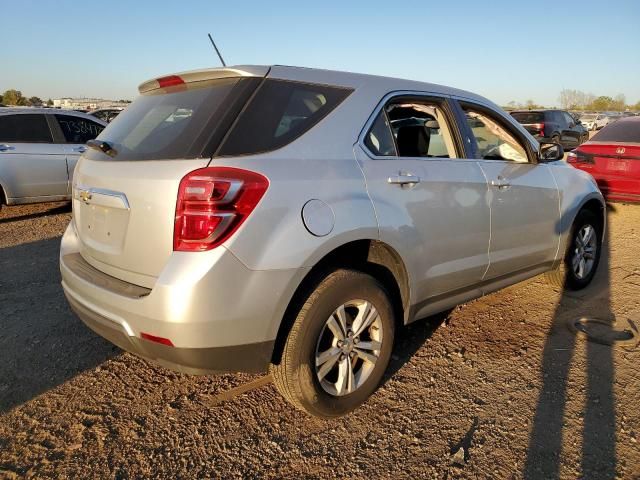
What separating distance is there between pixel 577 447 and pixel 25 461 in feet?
8.46

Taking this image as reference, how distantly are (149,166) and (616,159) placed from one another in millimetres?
6927

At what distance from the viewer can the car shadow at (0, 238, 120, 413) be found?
295 centimetres

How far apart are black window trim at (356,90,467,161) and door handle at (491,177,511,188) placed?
0.29 meters

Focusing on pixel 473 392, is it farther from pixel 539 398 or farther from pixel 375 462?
pixel 375 462

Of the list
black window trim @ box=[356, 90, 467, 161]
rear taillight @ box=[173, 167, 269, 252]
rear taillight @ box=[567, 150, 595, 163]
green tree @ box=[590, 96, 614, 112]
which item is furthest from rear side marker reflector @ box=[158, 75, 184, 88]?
green tree @ box=[590, 96, 614, 112]

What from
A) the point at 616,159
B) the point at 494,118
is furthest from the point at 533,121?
the point at 494,118

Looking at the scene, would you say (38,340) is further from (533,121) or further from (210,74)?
(533,121)

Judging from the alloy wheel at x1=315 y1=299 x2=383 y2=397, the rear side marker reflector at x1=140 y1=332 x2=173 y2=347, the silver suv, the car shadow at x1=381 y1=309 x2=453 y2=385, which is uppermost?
the silver suv

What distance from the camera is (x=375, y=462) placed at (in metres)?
2.32

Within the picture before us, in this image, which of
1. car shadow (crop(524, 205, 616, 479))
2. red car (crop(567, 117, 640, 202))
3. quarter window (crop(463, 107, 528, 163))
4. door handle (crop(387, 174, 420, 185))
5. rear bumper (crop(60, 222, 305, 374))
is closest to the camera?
rear bumper (crop(60, 222, 305, 374))

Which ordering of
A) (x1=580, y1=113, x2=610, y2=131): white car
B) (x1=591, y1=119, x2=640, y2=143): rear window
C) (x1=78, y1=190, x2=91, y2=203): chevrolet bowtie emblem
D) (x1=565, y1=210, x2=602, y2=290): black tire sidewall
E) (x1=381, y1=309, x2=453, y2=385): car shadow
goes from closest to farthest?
1. (x1=78, y1=190, x2=91, y2=203): chevrolet bowtie emblem
2. (x1=381, y1=309, x2=453, y2=385): car shadow
3. (x1=565, y1=210, x2=602, y2=290): black tire sidewall
4. (x1=591, y1=119, x2=640, y2=143): rear window
5. (x1=580, y1=113, x2=610, y2=131): white car

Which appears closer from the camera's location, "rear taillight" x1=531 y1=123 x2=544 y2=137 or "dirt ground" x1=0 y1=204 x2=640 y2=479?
"dirt ground" x1=0 y1=204 x2=640 y2=479

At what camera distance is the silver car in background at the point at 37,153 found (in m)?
6.98

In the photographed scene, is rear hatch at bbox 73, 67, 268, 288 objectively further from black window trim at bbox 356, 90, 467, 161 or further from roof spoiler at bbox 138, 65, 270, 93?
black window trim at bbox 356, 90, 467, 161
